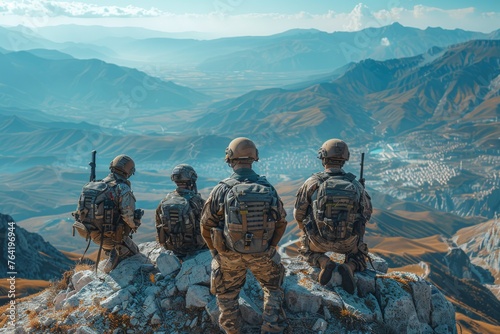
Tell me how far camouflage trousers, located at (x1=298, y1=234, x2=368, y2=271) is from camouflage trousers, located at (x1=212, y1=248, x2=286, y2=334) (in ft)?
11.3

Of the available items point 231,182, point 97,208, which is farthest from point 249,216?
point 97,208

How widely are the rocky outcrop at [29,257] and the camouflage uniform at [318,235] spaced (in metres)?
82.2

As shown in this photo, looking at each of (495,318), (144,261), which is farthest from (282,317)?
(495,318)

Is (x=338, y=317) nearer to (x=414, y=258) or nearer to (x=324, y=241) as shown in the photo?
(x=324, y=241)

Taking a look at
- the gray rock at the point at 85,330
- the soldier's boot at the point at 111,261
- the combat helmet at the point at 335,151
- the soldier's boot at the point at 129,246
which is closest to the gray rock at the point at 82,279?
the soldier's boot at the point at 111,261

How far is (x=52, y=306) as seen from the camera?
1959cm

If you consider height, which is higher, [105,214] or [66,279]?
[105,214]

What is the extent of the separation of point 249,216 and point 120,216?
8.48m

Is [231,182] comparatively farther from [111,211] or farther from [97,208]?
[97,208]

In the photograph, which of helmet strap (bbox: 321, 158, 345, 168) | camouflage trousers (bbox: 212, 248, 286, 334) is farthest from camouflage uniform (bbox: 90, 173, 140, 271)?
helmet strap (bbox: 321, 158, 345, 168)

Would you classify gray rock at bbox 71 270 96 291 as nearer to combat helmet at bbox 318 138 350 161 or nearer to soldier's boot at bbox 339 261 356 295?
soldier's boot at bbox 339 261 356 295

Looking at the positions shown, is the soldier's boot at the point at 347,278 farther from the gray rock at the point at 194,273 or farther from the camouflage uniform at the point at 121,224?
the camouflage uniform at the point at 121,224

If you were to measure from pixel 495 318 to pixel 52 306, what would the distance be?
10056cm

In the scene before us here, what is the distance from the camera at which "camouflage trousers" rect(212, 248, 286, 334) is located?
14.8 metres
